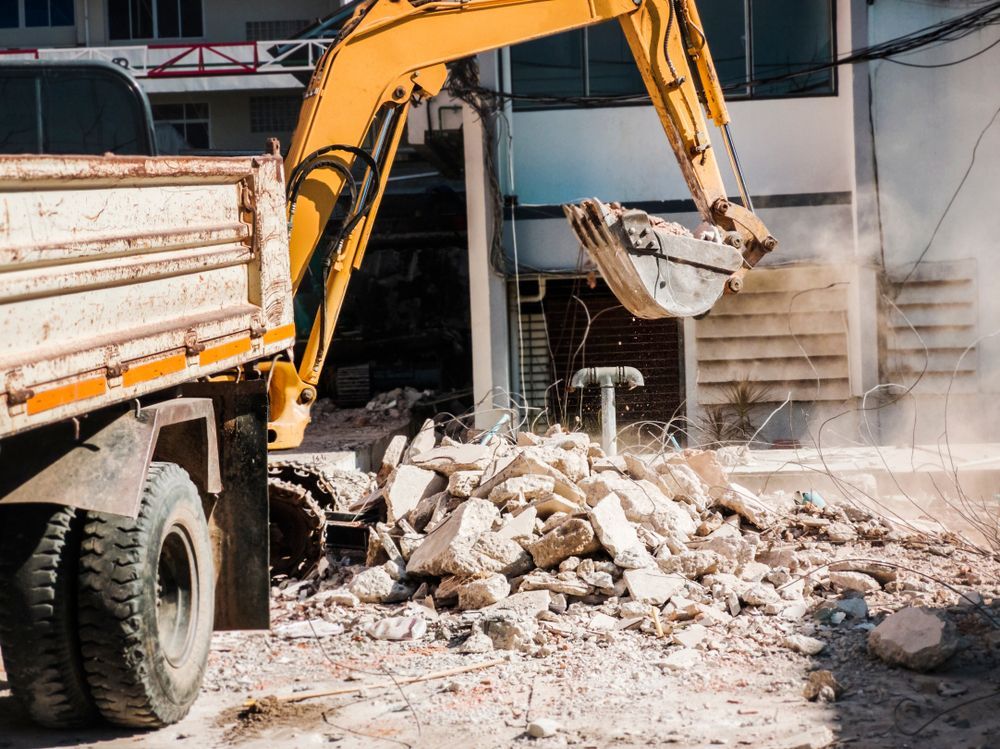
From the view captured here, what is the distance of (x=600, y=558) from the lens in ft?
23.1

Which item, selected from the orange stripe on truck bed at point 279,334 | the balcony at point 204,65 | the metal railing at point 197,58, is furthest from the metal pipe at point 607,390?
the balcony at point 204,65

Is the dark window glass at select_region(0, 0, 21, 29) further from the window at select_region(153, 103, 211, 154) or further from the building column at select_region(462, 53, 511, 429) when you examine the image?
the building column at select_region(462, 53, 511, 429)

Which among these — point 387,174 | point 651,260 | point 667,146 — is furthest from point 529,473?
point 667,146

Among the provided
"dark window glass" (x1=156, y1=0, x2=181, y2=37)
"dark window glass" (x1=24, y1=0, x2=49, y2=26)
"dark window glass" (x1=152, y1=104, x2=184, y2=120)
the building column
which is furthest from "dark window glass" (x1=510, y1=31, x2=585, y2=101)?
"dark window glass" (x1=24, y1=0, x2=49, y2=26)

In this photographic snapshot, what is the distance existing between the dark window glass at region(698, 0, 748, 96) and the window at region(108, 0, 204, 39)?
59.4 ft

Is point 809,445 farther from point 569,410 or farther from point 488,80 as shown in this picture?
point 488,80

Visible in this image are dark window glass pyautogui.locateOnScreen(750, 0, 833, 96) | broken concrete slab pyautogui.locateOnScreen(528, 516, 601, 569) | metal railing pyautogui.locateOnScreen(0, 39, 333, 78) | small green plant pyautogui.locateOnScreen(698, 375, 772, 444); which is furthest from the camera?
metal railing pyautogui.locateOnScreen(0, 39, 333, 78)

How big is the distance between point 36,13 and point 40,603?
87.4 feet

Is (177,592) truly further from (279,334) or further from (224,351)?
(279,334)

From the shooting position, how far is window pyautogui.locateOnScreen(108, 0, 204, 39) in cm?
2802

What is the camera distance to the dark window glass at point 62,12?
27745 mm

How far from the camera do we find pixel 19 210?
3.78 m

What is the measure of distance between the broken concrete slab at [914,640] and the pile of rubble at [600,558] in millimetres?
340

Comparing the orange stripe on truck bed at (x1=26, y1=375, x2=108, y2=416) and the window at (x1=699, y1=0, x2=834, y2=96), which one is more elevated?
the window at (x1=699, y1=0, x2=834, y2=96)
